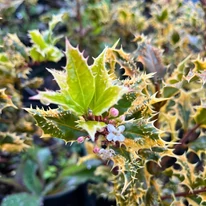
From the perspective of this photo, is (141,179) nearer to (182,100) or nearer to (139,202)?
(139,202)

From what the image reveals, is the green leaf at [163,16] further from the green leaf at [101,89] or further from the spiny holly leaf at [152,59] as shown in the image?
the green leaf at [101,89]

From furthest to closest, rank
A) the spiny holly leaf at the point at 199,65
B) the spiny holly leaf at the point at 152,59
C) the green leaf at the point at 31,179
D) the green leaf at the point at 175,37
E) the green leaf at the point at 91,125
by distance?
the green leaf at the point at 31,179
the green leaf at the point at 175,37
the spiny holly leaf at the point at 152,59
the spiny holly leaf at the point at 199,65
the green leaf at the point at 91,125

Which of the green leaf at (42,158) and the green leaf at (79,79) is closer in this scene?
the green leaf at (79,79)

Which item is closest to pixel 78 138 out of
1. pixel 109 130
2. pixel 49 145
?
pixel 109 130

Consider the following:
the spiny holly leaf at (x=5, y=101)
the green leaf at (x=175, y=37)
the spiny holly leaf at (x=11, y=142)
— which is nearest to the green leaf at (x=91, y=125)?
the spiny holly leaf at (x=5, y=101)

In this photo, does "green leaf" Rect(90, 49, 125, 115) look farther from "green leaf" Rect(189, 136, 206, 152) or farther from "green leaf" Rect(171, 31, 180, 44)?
"green leaf" Rect(171, 31, 180, 44)

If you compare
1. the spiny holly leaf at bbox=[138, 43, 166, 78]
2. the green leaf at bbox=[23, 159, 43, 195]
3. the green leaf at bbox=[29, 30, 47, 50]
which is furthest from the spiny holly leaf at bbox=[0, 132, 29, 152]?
the green leaf at bbox=[23, 159, 43, 195]

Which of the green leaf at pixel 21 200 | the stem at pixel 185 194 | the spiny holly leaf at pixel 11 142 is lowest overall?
the green leaf at pixel 21 200
